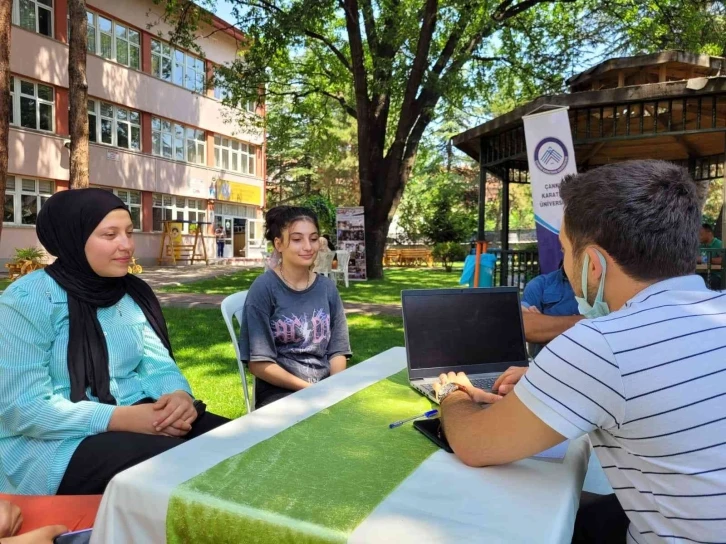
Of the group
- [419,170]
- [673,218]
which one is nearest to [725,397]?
[673,218]

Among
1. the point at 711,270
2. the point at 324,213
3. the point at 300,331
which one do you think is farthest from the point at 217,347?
the point at 324,213

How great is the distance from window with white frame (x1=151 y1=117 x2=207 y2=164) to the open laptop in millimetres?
23101

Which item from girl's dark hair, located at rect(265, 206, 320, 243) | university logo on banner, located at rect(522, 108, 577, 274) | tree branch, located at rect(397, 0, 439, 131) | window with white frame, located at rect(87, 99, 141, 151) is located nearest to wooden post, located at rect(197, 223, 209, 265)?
window with white frame, located at rect(87, 99, 141, 151)

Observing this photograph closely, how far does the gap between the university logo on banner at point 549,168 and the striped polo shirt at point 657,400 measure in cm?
494

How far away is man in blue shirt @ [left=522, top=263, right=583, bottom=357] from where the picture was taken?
3.10 meters

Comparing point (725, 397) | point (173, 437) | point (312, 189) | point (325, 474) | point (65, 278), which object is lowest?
point (173, 437)

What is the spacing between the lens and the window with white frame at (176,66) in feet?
75.0

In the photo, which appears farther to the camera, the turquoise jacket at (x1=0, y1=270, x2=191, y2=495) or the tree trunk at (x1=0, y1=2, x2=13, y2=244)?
the tree trunk at (x1=0, y1=2, x2=13, y2=244)

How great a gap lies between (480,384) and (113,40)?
2273cm

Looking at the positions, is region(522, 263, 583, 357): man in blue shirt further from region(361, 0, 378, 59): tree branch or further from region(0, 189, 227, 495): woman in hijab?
region(361, 0, 378, 59): tree branch

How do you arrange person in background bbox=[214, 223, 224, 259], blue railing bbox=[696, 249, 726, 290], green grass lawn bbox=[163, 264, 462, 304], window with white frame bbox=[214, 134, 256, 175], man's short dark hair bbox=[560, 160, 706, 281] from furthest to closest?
window with white frame bbox=[214, 134, 256, 175] → person in background bbox=[214, 223, 224, 259] → green grass lawn bbox=[163, 264, 462, 304] → blue railing bbox=[696, 249, 726, 290] → man's short dark hair bbox=[560, 160, 706, 281]

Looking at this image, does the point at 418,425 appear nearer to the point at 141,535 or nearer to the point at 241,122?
the point at 141,535

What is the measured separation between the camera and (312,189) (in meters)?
38.2

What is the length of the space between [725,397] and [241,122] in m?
19.5
